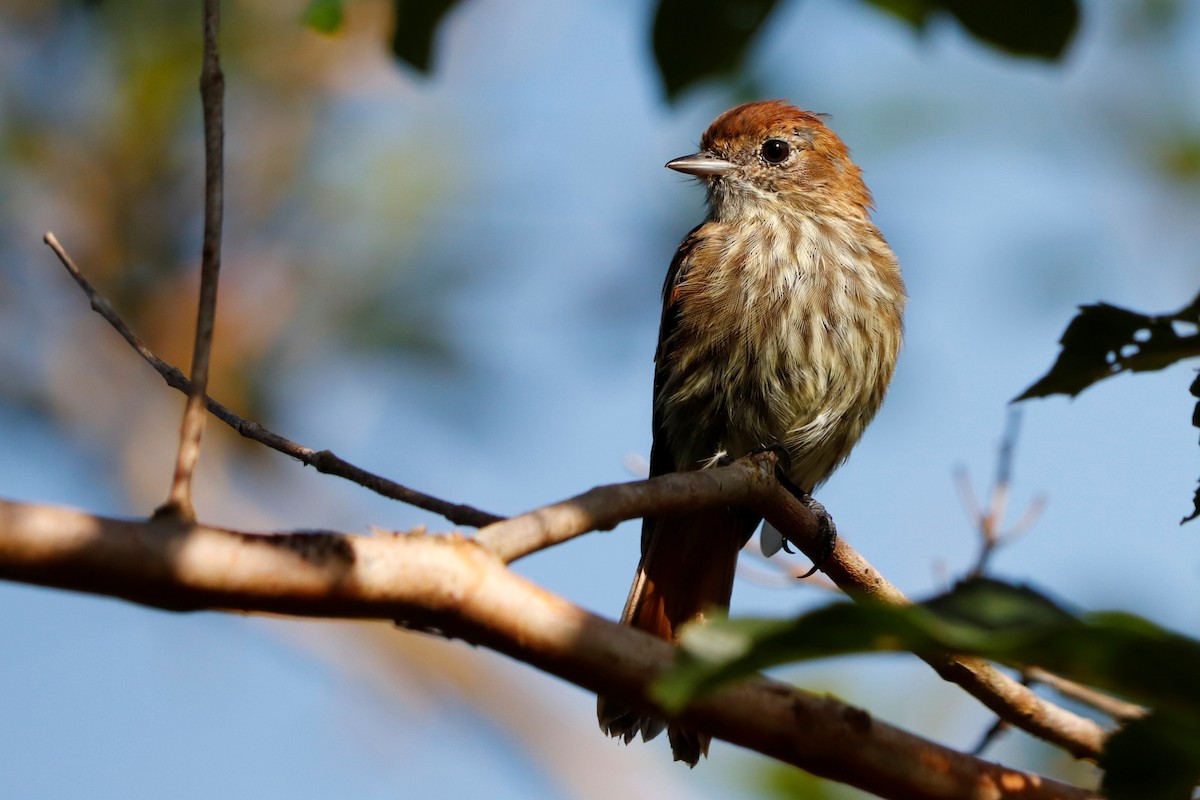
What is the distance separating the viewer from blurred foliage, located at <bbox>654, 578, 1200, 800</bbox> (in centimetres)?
112

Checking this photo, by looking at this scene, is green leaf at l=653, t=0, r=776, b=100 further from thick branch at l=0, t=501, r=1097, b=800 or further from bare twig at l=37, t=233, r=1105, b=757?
thick branch at l=0, t=501, r=1097, b=800

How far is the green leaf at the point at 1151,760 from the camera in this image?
1228mm

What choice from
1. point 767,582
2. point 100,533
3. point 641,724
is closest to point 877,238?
point 767,582

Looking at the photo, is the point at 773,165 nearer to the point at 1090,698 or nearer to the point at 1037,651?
the point at 1090,698

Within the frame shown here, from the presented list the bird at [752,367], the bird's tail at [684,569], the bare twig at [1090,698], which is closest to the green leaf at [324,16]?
the bare twig at [1090,698]

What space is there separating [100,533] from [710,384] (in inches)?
135

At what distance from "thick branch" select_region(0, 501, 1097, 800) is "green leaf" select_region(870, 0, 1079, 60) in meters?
0.90

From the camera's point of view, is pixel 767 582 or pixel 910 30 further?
pixel 767 582

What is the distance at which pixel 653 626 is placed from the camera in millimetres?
4668

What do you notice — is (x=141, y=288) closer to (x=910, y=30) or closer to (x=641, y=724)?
(x=641, y=724)

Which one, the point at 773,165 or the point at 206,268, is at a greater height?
the point at 773,165

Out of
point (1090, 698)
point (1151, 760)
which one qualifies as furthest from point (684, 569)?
point (1151, 760)

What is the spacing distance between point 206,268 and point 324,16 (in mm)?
450

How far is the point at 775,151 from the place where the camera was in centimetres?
578
